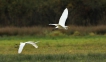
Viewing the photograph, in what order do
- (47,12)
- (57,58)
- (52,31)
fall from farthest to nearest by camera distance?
(47,12)
(52,31)
(57,58)

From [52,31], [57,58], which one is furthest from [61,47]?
[52,31]

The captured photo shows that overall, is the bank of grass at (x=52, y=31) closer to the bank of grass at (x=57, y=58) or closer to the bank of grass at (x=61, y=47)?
the bank of grass at (x=61, y=47)

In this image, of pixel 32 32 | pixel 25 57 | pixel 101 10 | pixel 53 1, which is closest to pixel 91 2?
pixel 101 10

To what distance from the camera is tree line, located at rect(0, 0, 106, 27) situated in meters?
34.4

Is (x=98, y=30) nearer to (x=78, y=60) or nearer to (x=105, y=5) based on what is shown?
(x=105, y=5)

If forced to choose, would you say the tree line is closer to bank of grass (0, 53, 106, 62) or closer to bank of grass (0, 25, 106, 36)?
bank of grass (0, 25, 106, 36)

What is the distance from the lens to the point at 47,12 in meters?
35.1

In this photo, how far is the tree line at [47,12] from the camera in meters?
34.4

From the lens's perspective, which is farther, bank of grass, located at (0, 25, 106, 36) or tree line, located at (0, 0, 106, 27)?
tree line, located at (0, 0, 106, 27)

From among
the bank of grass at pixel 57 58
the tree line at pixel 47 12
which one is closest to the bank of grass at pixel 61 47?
the bank of grass at pixel 57 58

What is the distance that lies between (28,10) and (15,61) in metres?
24.1

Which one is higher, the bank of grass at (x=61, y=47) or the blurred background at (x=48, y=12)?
the bank of grass at (x=61, y=47)

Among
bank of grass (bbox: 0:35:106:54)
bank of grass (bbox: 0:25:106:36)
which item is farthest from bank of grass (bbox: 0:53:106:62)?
bank of grass (bbox: 0:25:106:36)

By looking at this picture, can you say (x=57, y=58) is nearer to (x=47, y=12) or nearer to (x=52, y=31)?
(x=52, y=31)
